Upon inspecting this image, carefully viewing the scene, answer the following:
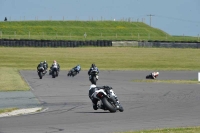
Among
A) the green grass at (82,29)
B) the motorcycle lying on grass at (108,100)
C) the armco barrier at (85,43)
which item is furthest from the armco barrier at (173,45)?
the motorcycle lying on grass at (108,100)

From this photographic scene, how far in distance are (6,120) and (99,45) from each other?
198 ft

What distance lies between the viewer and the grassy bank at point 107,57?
235 feet

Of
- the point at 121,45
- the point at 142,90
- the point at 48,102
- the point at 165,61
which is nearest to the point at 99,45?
the point at 121,45

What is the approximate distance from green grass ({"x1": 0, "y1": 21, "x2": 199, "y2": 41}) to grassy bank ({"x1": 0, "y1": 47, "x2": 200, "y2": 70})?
2271cm

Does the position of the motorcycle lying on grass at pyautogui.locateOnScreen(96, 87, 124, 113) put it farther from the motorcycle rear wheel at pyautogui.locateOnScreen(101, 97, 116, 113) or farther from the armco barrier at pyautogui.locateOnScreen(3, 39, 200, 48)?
the armco barrier at pyautogui.locateOnScreen(3, 39, 200, 48)

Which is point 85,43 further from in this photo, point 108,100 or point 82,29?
point 108,100

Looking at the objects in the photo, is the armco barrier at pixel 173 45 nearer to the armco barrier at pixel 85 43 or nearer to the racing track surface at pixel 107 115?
the armco barrier at pixel 85 43

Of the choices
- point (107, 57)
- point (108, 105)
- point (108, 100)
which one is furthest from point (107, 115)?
point (107, 57)

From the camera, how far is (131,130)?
54.7ft

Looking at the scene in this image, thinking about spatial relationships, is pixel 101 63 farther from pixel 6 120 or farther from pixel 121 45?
pixel 6 120

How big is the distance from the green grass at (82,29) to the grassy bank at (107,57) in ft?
74.5

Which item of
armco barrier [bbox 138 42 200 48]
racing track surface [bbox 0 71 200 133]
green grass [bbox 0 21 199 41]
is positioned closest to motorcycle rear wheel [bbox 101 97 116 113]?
racing track surface [bbox 0 71 200 133]

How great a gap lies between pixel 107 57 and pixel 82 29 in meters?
39.3

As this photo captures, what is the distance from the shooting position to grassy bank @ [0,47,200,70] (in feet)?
235
